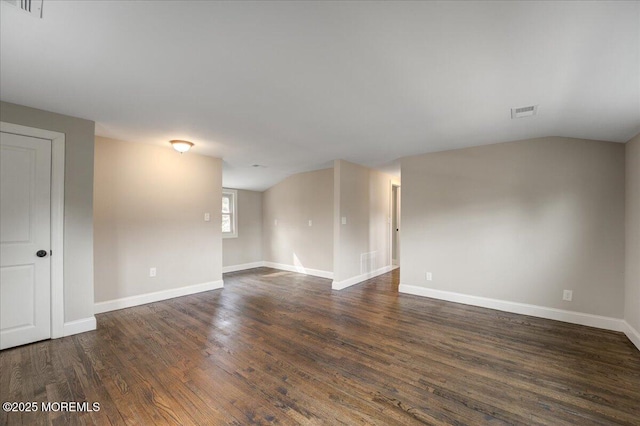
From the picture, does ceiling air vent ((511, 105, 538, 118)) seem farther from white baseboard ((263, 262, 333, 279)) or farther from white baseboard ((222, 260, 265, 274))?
white baseboard ((222, 260, 265, 274))

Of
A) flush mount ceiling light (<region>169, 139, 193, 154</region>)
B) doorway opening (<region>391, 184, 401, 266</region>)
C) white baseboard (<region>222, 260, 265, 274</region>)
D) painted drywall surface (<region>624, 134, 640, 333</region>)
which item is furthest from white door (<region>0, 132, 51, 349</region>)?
doorway opening (<region>391, 184, 401, 266</region>)

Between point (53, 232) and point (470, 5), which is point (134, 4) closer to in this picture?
point (470, 5)

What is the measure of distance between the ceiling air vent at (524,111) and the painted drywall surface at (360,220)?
2.69 m

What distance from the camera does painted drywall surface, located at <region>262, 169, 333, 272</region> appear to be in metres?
5.75

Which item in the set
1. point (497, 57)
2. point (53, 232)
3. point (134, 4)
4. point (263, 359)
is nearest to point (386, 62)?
point (497, 57)

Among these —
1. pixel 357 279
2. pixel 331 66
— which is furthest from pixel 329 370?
pixel 357 279

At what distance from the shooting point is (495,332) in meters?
3.00

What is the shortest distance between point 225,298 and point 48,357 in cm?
206

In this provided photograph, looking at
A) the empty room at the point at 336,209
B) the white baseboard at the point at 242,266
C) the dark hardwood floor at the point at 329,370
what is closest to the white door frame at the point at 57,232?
the empty room at the point at 336,209

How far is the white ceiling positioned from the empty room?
2 centimetres

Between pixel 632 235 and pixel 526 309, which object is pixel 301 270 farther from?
pixel 632 235

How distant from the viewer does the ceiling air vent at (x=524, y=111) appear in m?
2.52

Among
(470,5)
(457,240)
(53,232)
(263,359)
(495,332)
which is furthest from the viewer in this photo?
(457,240)

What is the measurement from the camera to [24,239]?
266cm
